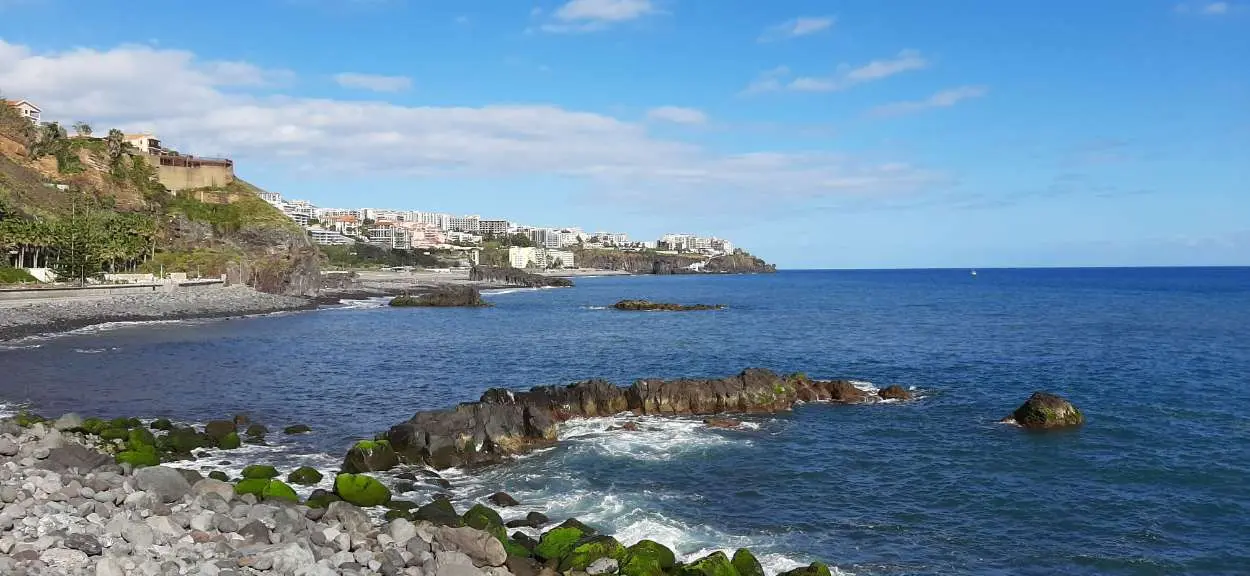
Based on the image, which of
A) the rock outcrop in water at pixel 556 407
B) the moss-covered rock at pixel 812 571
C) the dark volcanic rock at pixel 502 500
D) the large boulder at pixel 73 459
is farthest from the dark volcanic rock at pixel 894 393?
the large boulder at pixel 73 459

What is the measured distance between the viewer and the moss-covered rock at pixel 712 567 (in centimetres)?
1543

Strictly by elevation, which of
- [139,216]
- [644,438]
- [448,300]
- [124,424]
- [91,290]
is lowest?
[644,438]

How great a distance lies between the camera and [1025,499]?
22719 millimetres

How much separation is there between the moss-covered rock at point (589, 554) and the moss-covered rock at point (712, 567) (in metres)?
1.40

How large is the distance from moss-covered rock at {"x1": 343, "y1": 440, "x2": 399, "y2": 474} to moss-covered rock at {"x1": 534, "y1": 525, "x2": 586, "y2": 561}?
369 inches

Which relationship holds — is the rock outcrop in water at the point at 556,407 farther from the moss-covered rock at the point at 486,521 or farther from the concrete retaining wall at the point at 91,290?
the concrete retaining wall at the point at 91,290

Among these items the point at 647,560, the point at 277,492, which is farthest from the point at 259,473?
the point at 647,560

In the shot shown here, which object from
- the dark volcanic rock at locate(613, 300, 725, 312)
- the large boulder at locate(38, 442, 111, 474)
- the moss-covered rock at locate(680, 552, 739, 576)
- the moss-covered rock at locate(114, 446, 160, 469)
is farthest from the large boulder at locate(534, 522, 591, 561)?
the dark volcanic rock at locate(613, 300, 725, 312)

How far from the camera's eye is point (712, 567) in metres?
15.6

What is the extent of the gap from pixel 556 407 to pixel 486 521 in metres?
15.0

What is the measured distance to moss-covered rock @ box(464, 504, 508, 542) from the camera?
17508 millimetres

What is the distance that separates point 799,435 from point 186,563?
22.8 meters

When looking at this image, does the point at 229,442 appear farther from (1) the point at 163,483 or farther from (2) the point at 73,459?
(1) the point at 163,483

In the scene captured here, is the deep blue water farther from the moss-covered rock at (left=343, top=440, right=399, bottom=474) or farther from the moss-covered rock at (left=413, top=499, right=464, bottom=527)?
the moss-covered rock at (left=413, top=499, right=464, bottom=527)
